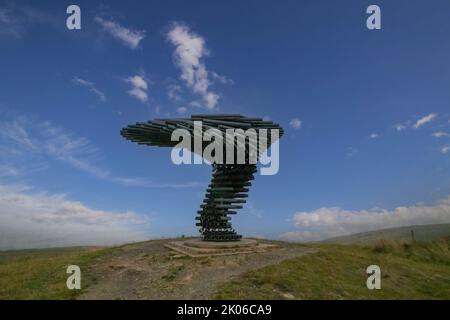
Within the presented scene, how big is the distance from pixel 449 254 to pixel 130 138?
1507cm

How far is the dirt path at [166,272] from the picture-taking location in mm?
9055

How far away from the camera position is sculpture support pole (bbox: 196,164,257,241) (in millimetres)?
14969

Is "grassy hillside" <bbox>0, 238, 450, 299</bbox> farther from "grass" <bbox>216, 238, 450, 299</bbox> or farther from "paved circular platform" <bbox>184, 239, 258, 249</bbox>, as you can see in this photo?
"paved circular platform" <bbox>184, 239, 258, 249</bbox>

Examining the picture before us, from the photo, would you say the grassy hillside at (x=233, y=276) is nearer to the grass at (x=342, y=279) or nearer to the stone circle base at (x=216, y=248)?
the grass at (x=342, y=279)

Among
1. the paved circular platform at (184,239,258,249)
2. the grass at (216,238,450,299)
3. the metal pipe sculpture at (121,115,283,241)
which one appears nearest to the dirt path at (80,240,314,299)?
the grass at (216,238,450,299)

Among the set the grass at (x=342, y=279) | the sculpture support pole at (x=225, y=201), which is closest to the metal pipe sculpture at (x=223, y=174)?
the sculpture support pole at (x=225, y=201)

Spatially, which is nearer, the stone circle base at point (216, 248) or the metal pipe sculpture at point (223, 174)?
the stone circle base at point (216, 248)

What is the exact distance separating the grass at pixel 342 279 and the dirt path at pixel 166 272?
60cm

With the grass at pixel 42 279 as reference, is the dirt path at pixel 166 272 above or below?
above

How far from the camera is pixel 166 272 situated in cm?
1085
